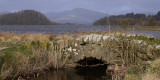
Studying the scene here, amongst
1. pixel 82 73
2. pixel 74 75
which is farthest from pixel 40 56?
pixel 82 73

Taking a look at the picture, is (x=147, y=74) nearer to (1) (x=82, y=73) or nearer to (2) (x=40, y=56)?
(1) (x=82, y=73)

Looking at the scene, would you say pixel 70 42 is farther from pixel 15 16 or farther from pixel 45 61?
pixel 15 16

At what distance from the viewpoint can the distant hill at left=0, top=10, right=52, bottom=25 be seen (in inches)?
4620

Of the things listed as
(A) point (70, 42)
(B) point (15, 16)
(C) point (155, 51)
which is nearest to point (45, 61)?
(A) point (70, 42)

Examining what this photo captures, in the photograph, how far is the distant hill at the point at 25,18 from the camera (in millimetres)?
117344

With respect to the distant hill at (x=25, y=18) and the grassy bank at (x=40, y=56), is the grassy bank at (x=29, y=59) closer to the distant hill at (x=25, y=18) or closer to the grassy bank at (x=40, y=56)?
the grassy bank at (x=40, y=56)

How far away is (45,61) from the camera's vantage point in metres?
11.1

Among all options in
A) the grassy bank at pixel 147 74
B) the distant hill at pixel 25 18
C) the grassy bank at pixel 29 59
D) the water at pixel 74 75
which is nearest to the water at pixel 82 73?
the water at pixel 74 75

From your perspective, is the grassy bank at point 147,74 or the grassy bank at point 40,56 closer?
the grassy bank at point 147,74

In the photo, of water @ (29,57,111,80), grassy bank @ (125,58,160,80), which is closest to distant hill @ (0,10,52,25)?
water @ (29,57,111,80)

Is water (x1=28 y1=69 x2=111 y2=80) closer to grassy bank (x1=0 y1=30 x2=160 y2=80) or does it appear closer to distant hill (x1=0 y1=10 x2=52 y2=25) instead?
grassy bank (x1=0 y1=30 x2=160 y2=80)

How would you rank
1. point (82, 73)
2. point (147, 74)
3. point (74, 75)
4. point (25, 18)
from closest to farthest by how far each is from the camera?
point (147, 74), point (74, 75), point (82, 73), point (25, 18)

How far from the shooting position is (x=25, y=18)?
125 meters

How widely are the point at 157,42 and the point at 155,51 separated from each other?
1132 mm
